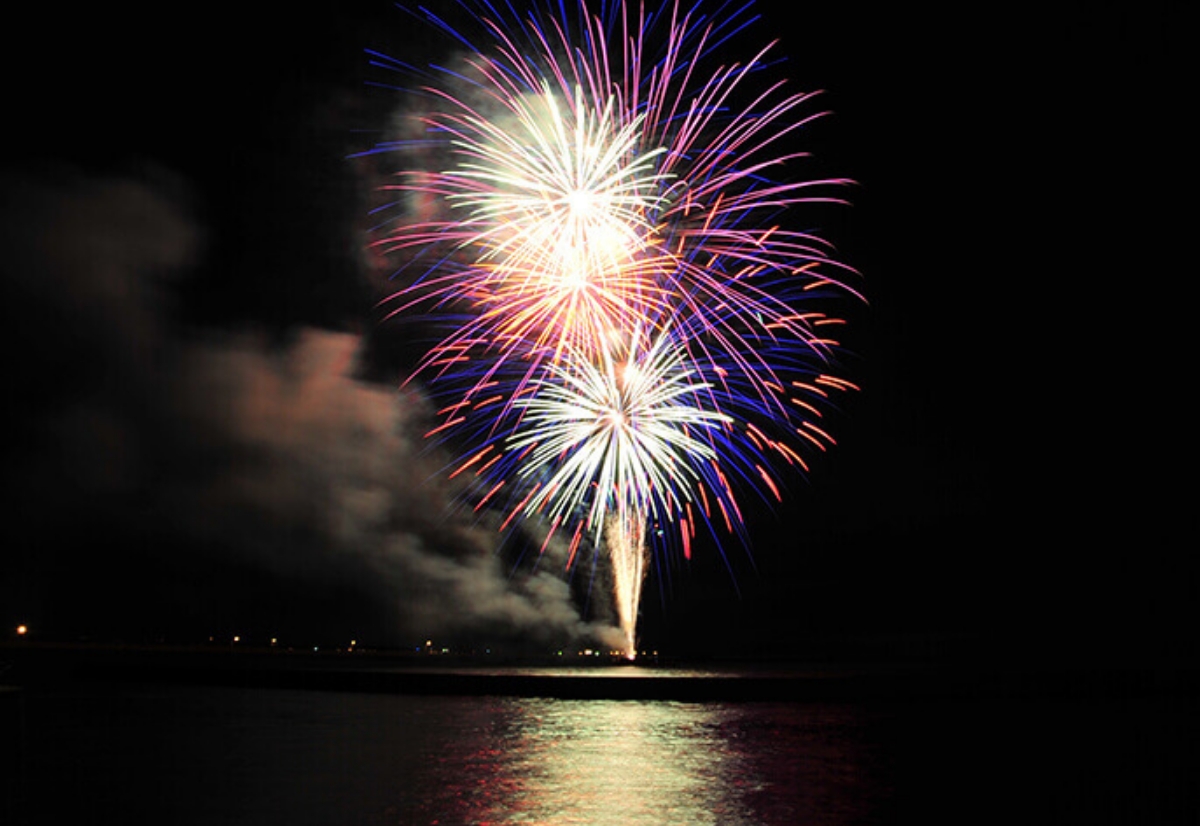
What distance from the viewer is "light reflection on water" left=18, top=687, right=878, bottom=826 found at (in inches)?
416

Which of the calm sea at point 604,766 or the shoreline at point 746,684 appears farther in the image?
the shoreline at point 746,684

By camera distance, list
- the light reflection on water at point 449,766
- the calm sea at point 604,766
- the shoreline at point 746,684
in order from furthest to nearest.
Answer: the shoreline at point 746,684
the calm sea at point 604,766
the light reflection on water at point 449,766

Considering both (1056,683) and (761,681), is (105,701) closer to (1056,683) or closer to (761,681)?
(761,681)

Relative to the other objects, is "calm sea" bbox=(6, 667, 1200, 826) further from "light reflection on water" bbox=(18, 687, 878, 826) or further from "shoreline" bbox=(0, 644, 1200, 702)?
"shoreline" bbox=(0, 644, 1200, 702)

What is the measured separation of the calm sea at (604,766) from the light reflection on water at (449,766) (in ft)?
0.15

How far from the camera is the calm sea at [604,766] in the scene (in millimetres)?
10680

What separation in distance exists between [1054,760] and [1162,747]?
3.20 m

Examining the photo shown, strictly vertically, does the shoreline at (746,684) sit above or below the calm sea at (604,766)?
above

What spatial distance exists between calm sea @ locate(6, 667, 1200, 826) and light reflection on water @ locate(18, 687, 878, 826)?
0.05 m

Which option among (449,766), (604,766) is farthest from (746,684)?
(449,766)

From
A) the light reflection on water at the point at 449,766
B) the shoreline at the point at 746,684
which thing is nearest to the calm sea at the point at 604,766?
the light reflection on water at the point at 449,766

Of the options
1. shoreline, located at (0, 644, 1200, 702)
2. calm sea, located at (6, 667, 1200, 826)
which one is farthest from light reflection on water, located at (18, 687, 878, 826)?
shoreline, located at (0, 644, 1200, 702)

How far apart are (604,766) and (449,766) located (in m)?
2.17

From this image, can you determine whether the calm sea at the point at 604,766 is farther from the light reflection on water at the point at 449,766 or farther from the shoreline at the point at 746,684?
the shoreline at the point at 746,684
